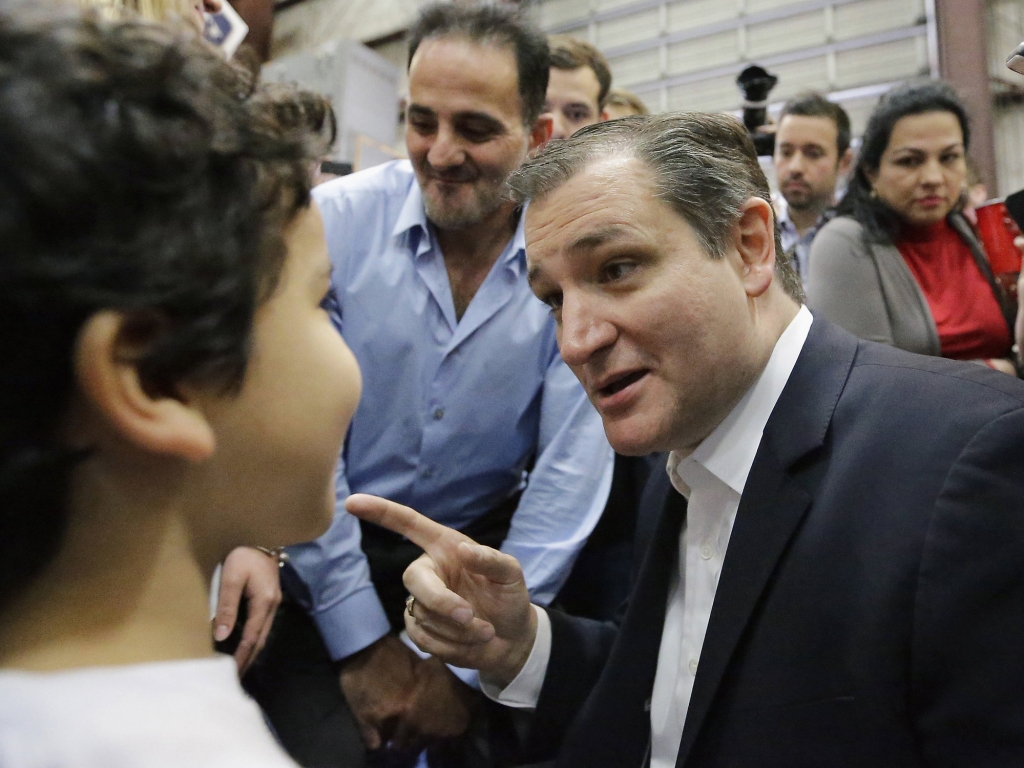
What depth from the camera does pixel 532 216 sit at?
128 cm

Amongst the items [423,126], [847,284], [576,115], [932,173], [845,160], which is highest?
[576,115]

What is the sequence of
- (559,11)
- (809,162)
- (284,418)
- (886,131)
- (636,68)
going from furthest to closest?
(559,11), (636,68), (809,162), (886,131), (284,418)

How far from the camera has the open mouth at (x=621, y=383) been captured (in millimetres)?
1184

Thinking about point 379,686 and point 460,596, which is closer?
point 460,596

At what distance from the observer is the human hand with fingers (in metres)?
1.13

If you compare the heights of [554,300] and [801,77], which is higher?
[801,77]

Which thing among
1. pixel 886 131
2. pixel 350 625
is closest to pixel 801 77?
pixel 886 131

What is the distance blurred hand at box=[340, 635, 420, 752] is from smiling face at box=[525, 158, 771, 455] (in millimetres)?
659

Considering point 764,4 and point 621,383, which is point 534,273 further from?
point 764,4

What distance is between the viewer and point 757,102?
255 cm

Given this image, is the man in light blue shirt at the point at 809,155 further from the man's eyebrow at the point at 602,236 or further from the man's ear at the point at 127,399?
the man's ear at the point at 127,399

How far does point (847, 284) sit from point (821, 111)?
3.61 feet

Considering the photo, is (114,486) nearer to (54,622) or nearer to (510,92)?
(54,622)

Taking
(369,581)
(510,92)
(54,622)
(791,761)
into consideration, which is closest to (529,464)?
(369,581)
